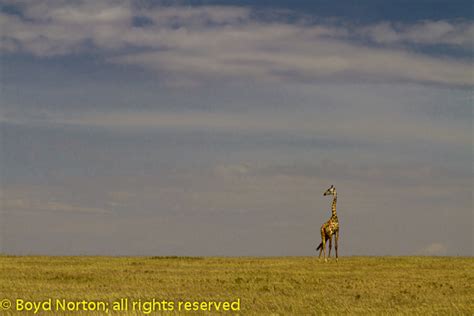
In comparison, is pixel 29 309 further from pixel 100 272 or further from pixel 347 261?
pixel 347 261

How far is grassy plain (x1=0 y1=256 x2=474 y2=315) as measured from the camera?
26.8 metres

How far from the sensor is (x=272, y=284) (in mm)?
33375

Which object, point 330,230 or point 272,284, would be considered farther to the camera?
point 330,230

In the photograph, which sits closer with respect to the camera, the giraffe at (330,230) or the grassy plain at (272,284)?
the grassy plain at (272,284)

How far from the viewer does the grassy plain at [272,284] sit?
26750mm

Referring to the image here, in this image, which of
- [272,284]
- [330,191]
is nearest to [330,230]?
[330,191]

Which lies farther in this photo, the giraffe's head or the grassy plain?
the giraffe's head

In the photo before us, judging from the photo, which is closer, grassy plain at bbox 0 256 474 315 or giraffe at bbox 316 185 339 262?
grassy plain at bbox 0 256 474 315

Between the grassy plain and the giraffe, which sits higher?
the giraffe

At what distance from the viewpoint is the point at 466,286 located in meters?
33.2

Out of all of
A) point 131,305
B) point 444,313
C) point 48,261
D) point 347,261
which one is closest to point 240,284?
point 131,305

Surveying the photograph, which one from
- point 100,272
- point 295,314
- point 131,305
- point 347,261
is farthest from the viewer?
point 347,261

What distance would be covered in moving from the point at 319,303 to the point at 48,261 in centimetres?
2808

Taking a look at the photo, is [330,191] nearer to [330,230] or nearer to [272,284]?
[330,230]
